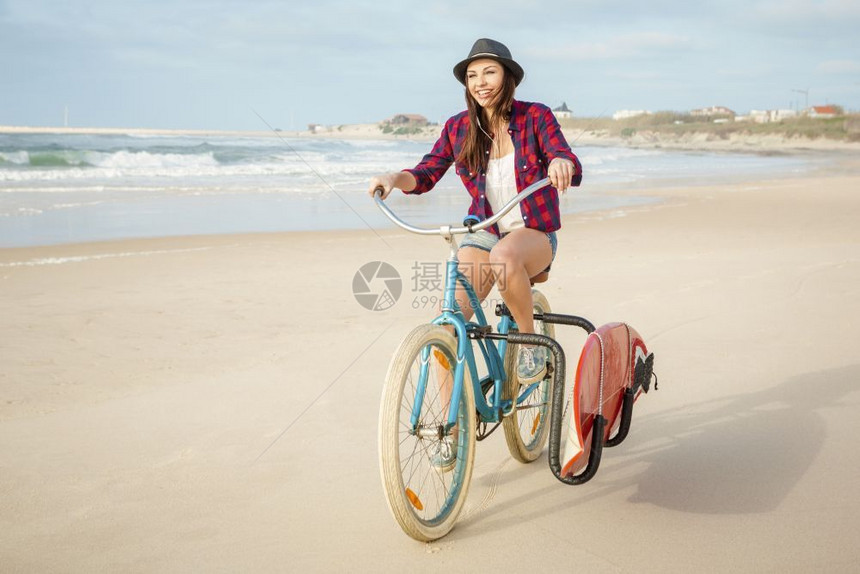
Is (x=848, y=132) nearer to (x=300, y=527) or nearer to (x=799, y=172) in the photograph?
(x=799, y=172)

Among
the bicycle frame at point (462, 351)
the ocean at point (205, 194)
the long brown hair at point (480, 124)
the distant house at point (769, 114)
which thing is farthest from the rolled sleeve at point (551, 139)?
the distant house at point (769, 114)

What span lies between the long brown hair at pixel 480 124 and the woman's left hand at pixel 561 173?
0.47 m

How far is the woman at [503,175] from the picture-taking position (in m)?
3.02

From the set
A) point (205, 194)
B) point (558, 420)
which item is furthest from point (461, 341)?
point (205, 194)

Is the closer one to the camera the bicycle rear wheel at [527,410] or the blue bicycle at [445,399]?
the blue bicycle at [445,399]

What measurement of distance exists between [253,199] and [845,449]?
14849 mm

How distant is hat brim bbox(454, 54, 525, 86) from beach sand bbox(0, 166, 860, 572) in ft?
5.30

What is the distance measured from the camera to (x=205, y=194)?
59.6 feet

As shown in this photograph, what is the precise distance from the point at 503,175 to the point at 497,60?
1.46 feet

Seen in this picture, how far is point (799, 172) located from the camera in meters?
26.8

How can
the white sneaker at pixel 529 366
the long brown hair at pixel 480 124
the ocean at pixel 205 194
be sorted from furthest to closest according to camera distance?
1. the ocean at pixel 205 194
2. the white sneaker at pixel 529 366
3. the long brown hair at pixel 480 124

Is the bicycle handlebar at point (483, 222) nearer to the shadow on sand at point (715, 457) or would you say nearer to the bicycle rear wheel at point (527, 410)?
the bicycle rear wheel at point (527, 410)

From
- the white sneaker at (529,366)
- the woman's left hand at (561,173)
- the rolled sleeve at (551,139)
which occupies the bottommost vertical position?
the white sneaker at (529,366)

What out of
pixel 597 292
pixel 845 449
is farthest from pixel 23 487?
pixel 597 292
